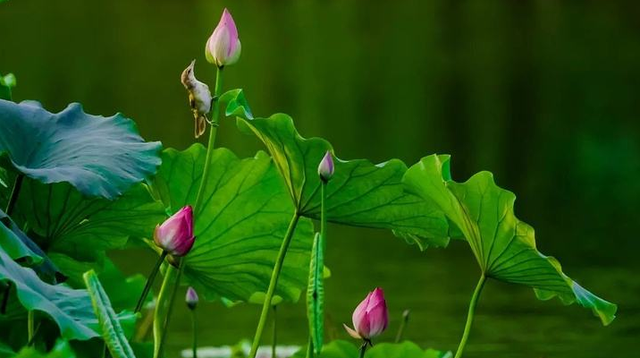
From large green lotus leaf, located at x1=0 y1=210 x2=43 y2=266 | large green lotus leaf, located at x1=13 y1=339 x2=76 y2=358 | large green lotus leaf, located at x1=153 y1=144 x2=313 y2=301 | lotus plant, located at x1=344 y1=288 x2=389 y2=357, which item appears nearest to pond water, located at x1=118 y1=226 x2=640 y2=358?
large green lotus leaf, located at x1=153 y1=144 x2=313 y2=301

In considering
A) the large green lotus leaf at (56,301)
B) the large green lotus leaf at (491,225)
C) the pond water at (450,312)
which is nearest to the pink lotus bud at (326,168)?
the large green lotus leaf at (491,225)

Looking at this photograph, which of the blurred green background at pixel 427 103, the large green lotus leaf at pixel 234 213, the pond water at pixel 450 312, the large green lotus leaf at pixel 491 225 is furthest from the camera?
the blurred green background at pixel 427 103

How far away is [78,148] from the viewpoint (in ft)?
5.44

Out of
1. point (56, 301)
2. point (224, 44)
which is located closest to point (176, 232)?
point (56, 301)

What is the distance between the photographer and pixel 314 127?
48.2 feet

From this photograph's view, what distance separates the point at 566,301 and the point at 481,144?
454 inches

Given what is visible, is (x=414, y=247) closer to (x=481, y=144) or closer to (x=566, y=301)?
(x=566, y=301)

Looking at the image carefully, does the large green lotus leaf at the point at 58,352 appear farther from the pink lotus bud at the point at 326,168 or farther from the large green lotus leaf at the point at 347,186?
the large green lotus leaf at the point at 347,186

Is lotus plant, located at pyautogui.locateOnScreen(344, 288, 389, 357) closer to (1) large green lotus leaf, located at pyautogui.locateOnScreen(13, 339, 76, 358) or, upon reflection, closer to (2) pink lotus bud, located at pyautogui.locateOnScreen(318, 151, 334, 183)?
(2) pink lotus bud, located at pyautogui.locateOnScreen(318, 151, 334, 183)

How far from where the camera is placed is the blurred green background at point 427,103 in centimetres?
473

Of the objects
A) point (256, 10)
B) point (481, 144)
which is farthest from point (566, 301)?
point (256, 10)

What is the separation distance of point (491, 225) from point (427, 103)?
57.5 feet

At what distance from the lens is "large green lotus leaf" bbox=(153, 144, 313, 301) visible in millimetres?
1871

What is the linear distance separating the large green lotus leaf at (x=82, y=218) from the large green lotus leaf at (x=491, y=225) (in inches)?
12.1
